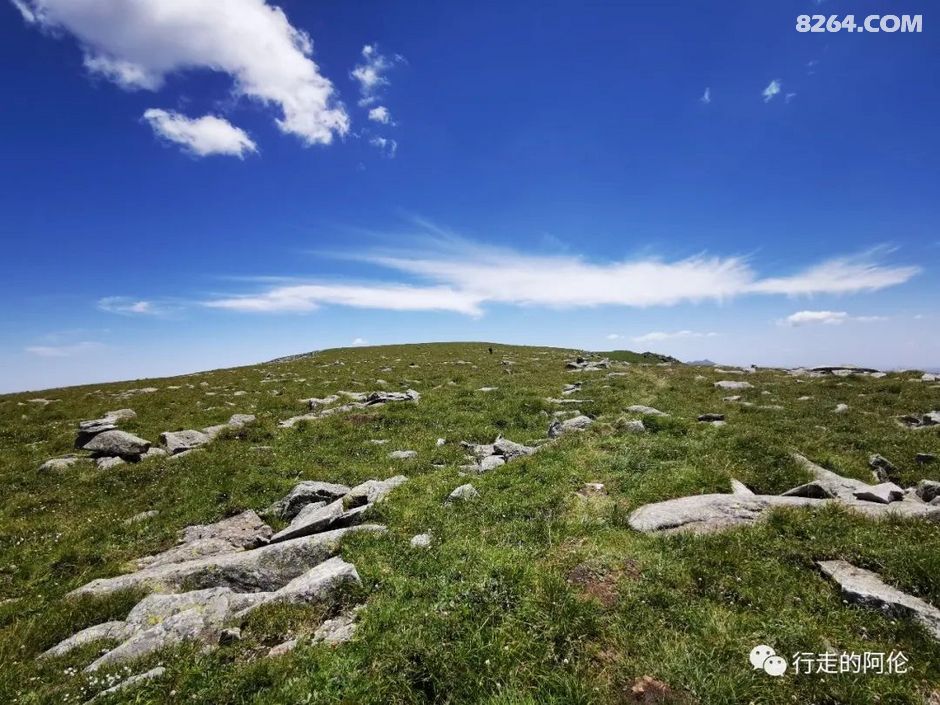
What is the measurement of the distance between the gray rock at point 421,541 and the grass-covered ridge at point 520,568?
19cm

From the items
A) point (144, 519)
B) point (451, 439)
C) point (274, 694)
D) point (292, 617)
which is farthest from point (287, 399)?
point (274, 694)

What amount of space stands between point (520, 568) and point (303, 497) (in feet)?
27.5

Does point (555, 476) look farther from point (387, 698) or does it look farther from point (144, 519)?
point (144, 519)

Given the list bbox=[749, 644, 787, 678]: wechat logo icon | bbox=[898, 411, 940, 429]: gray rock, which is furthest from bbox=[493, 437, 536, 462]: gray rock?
bbox=[898, 411, 940, 429]: gray rock

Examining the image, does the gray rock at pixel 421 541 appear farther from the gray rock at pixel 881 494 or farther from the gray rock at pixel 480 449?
the gray rock at pixel 881 494

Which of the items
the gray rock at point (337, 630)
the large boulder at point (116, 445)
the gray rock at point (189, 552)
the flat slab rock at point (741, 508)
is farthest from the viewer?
the large boulder at point (116, 445)

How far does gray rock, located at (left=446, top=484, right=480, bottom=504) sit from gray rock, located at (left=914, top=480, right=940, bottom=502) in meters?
11.6

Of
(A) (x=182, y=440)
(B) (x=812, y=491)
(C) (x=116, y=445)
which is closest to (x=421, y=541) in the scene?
(B) (x=812, y=491)

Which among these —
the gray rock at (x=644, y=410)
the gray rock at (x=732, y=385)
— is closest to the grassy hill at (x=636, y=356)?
the gray rock at (x=732, y=385)

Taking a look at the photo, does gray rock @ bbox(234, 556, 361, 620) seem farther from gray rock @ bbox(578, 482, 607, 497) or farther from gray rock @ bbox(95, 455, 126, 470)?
gray rock @ bbox(95, 455, 126, 470)

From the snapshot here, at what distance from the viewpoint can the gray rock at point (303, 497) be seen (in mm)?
14219

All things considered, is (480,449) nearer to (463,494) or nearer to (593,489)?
(463,494)

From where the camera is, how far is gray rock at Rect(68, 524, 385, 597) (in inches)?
389

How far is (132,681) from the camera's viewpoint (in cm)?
677
